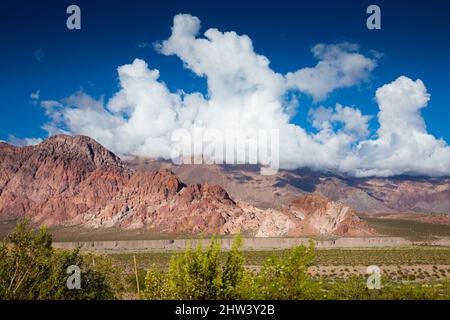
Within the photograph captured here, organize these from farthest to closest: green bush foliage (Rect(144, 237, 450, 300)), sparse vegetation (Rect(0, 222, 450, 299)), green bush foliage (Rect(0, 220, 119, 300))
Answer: green bush foliage (Rect(0, 220, 119, 300)) → sparse vegetation (Rect(0, 222, 450, 299)) → green bush foliage (Rect(144, 237, 450, 300))

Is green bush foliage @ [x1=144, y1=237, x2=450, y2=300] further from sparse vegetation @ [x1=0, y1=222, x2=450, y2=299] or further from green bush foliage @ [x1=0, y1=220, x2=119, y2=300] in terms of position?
green bush foliage @ [x1=0, y1=220, x2=119, y2=300]

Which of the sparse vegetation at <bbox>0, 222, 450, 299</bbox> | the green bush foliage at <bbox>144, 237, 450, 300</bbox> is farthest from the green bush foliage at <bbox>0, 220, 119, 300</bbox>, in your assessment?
the green bush foliage at <bbox>144, 237, 450, 300</bbox>

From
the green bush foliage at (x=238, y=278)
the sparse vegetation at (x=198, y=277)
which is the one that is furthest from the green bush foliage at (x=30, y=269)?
the green bush foliage at (x=238, y=278)

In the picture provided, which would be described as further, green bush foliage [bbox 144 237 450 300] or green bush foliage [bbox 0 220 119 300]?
green bush foliage [bbox 0 220 119 300]

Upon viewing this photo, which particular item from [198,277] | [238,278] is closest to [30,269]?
[198,277]

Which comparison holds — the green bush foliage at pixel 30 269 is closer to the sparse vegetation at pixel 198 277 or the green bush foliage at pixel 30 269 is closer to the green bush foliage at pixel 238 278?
the sparse vegetation at pixel 198 277

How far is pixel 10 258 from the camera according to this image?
892 inches

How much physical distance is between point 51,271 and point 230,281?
11.6 metres

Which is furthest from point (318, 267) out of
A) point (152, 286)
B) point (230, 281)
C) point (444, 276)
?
point (230, 281)

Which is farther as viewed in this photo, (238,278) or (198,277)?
(238,278)

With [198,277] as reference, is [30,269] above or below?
below

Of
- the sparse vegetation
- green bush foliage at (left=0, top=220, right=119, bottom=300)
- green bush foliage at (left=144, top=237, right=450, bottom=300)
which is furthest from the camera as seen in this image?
green bush foliage at (left=0, top=220, right=119, bottom=300)

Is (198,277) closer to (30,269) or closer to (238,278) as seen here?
(238,278)
